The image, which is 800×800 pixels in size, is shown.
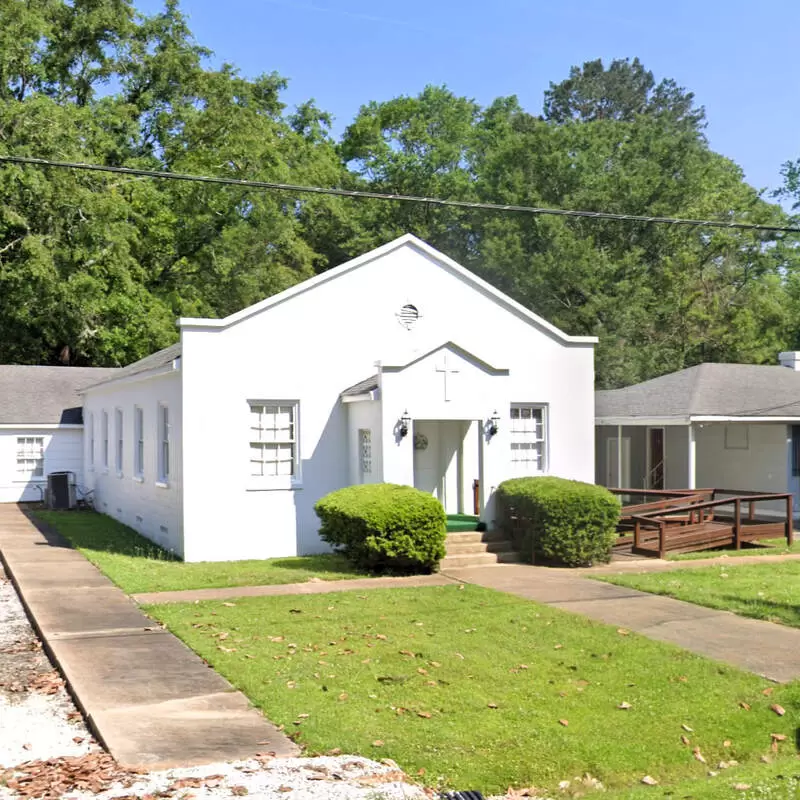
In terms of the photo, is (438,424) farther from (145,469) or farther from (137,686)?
(137,686)

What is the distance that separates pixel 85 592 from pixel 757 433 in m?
18.9

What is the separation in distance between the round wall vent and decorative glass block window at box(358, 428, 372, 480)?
2.30m

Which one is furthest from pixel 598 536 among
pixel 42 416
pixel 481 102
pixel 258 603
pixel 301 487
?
pixel 481 102

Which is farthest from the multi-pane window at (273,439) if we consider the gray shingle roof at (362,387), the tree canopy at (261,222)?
the tree canopy at (261,222)

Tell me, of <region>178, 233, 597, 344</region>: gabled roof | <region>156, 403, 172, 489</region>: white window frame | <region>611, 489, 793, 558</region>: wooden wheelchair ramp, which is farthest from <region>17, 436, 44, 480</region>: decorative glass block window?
<region>611, 489, 793, 558</region>: wooden wheelchair ramp

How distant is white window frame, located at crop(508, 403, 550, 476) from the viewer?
18.8 metres

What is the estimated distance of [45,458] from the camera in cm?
2989

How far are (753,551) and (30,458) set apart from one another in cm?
2154

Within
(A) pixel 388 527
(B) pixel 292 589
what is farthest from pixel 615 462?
(B) pixel 292 589

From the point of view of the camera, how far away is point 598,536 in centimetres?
1642

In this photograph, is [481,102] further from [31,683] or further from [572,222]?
[31,683]

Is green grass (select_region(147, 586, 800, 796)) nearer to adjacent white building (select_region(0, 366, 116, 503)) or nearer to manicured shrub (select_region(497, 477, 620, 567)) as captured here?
manicured shrub (select_region(497, 477, 620, 567))

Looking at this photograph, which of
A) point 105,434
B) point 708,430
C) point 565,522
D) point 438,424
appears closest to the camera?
point 565,522

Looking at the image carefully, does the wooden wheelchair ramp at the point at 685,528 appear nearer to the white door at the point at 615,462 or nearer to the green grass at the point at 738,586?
the green grass at the point at 738,586
